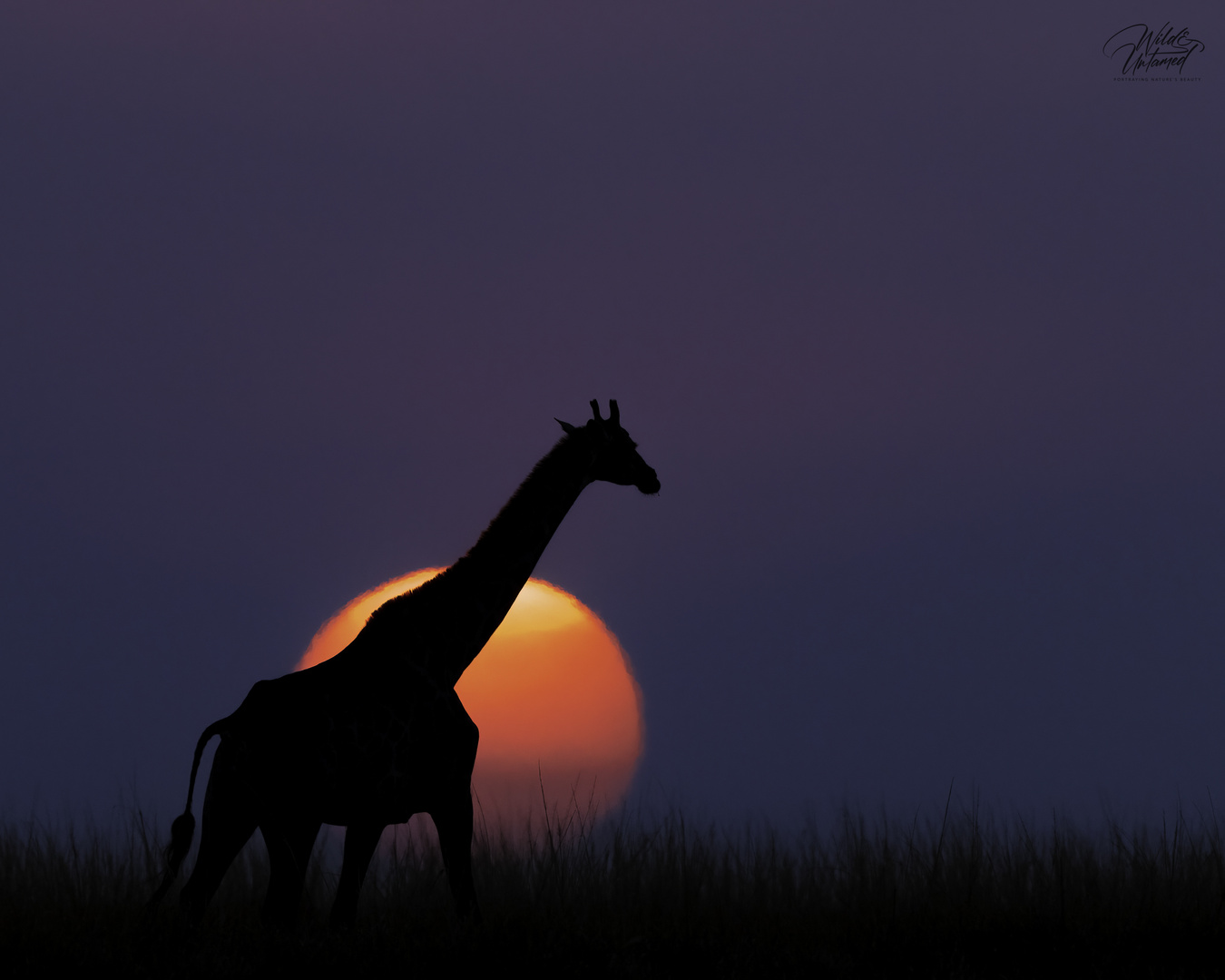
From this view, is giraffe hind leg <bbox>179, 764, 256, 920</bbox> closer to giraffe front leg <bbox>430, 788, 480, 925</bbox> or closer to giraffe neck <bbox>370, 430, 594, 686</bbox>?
giraffe front leg <bbox>430, 788, 480, 925</bbox>

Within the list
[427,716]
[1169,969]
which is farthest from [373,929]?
[1169,969]

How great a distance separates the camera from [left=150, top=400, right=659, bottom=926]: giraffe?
798cm

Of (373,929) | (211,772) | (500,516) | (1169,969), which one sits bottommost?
(1169,969)

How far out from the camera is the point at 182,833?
26.5ft

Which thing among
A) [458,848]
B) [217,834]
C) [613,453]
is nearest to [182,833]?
[217,834]

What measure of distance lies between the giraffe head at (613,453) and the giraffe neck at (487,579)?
0.26 ft

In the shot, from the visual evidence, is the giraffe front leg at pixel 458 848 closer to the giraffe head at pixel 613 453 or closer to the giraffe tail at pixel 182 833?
the giraffe tail at pixel 182 833

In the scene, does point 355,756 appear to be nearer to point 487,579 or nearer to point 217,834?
point 217,834

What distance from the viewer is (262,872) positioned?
1077 centimetres

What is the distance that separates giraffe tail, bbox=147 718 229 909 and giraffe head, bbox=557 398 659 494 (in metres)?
3.32

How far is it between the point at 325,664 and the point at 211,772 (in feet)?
3.26

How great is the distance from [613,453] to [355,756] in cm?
316

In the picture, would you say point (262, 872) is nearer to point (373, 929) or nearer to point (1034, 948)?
point (373, 929)

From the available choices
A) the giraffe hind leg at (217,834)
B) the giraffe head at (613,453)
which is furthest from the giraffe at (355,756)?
the giraffe head at (613,453)
